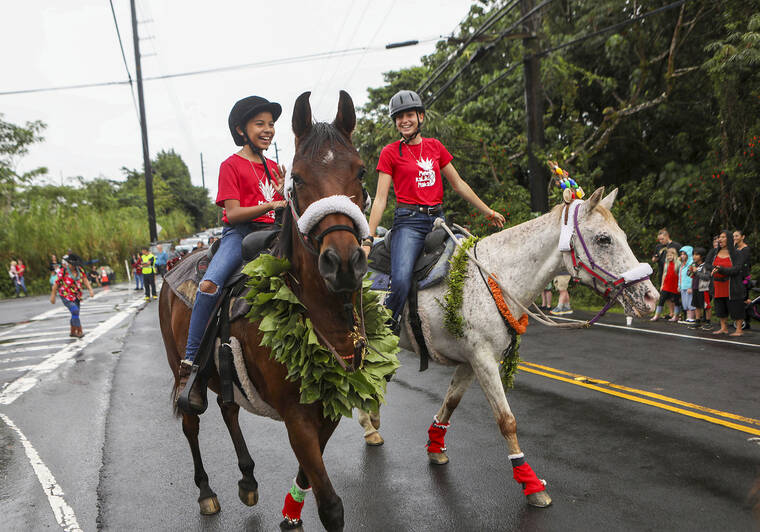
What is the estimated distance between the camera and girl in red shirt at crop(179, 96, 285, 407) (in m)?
3.47

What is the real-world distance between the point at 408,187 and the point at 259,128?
155 cm

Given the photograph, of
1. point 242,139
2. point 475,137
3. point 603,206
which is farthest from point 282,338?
point 475,137

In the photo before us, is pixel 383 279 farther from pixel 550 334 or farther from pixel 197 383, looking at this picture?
pixel 550 334

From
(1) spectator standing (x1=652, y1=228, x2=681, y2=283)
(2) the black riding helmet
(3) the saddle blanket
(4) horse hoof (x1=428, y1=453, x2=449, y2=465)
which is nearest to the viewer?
(3) the saddle blanket

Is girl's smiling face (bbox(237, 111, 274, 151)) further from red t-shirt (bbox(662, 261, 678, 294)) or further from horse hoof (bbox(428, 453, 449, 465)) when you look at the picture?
red t-shirt (bbox(662, 261, 678, 294))

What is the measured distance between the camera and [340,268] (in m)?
2.22

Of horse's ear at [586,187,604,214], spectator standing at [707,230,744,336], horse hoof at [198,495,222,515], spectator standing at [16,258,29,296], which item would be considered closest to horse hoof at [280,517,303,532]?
horse hoof at [198,495,222,515]

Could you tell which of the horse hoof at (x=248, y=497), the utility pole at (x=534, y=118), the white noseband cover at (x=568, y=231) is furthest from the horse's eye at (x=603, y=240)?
the utility pole at (x=534, y=118)

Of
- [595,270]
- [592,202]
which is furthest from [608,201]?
[595,270]

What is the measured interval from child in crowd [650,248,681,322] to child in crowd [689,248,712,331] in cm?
42

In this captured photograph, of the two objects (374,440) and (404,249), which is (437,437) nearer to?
(374,440)

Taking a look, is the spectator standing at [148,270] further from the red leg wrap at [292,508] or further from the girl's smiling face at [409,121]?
the red leg wrap at [292,508]

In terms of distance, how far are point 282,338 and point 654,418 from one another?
14.8 ft

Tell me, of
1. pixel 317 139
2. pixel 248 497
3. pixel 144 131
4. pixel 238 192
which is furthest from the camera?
pixel 144 131
